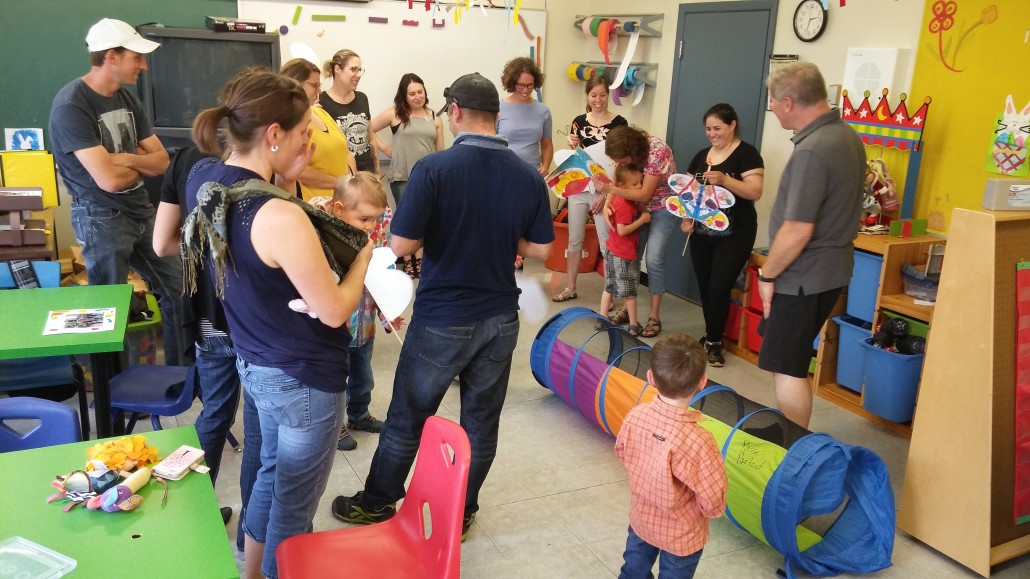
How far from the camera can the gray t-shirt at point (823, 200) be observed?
3176mm

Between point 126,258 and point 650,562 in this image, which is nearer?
point 650,562

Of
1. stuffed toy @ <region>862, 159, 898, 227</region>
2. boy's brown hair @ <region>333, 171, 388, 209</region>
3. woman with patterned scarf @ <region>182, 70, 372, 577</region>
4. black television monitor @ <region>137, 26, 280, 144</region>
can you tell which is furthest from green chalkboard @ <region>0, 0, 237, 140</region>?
stuffed toy @ <region>862, 159, 898, 227</region>

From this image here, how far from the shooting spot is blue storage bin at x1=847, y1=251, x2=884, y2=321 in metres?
4.29

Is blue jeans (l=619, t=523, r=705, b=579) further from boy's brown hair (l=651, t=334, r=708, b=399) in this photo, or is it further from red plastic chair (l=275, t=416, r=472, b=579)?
red plastic chair (l=275, t=416, r=472, b=579)

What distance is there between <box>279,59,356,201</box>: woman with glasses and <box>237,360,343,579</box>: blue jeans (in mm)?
1304

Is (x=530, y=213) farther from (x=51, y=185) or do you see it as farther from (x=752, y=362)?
(x=51, y=185)

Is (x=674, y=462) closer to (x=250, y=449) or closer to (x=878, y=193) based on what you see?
(x=250, y=449)

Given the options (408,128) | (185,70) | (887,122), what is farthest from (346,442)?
(887,122)

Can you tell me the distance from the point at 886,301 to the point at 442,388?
2.56 m

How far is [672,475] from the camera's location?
7.33 feet

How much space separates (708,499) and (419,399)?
1.00 m

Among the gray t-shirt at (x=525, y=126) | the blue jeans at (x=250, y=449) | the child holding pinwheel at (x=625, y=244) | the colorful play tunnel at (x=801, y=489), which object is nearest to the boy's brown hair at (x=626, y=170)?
the child holding pinwheel at (x=625, y=244)

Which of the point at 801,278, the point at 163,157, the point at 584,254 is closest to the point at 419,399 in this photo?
the point at 801,278

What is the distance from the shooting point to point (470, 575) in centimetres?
285
